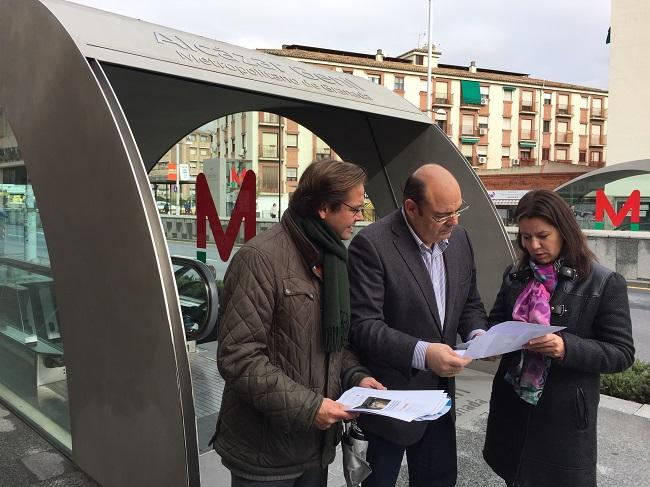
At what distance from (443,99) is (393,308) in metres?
65.3

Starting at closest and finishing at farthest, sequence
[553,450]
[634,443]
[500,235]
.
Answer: [553,450]
[634,443]
[500,235]

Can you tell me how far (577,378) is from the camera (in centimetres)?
208

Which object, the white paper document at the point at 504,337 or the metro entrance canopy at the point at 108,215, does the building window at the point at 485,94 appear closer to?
the metro entrance canopy at the point at 108,215

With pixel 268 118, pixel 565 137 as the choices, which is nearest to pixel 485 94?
pixel 565 137

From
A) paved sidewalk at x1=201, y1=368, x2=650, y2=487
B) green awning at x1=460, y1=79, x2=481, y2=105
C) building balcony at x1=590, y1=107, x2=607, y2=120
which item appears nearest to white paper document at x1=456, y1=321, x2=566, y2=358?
paved sidewalk at x1=201, y1=368, x2=650, y2=487

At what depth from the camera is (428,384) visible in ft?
7.25

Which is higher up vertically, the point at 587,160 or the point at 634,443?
the point at 587,160

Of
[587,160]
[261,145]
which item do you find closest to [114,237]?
[261,145]

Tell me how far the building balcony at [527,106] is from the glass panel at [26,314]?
232ft

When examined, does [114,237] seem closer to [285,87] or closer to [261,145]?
[285,87]

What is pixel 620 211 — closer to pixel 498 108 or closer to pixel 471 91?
pixel 471 91

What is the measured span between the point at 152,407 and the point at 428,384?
3.65ft

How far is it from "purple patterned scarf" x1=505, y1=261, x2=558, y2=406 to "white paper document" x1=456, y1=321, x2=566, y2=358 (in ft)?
0.57

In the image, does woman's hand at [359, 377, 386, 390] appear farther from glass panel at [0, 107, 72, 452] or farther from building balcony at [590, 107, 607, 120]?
building balcony at [590, 107, 607, 120]
